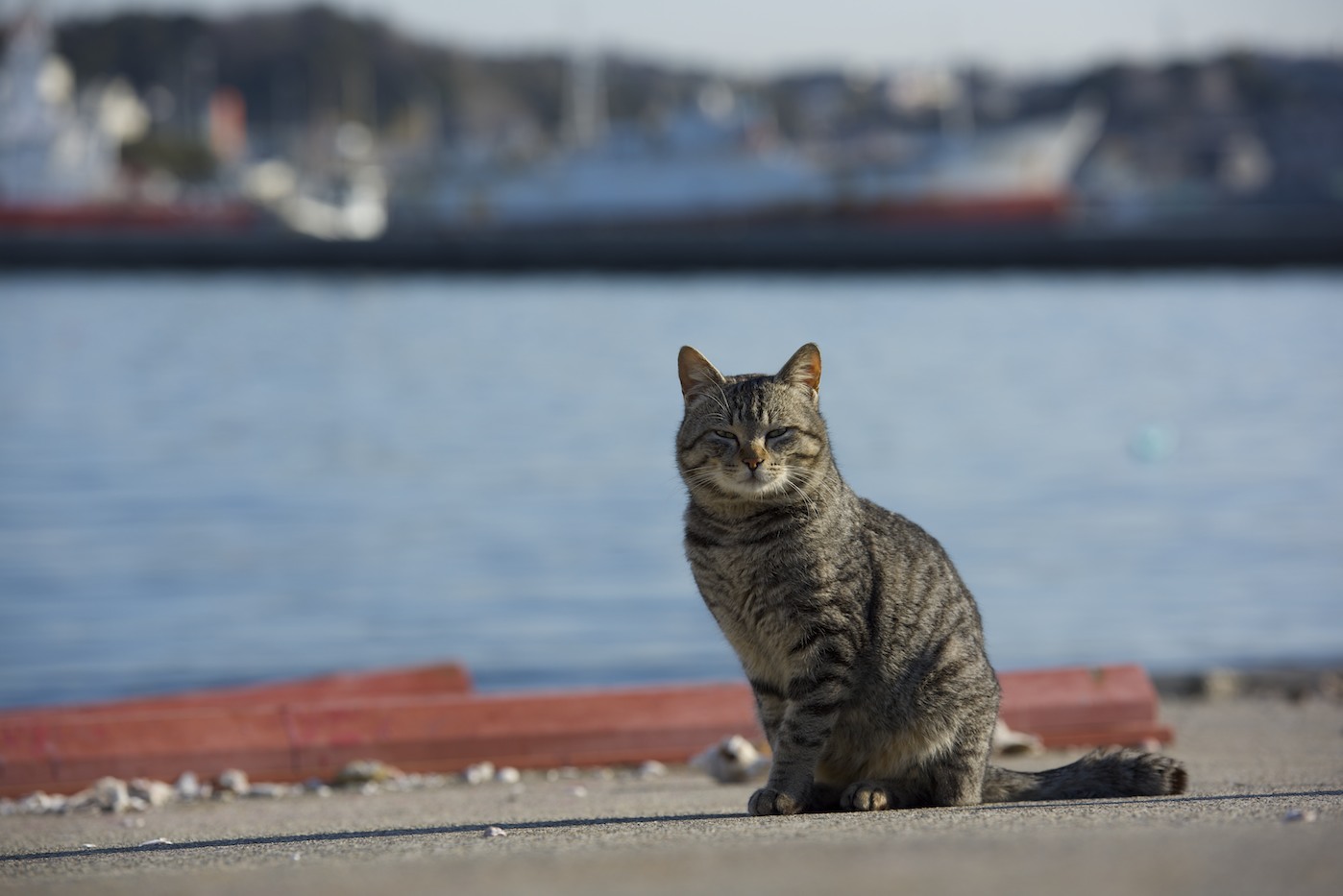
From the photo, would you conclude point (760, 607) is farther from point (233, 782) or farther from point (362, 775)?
point (233, 782)

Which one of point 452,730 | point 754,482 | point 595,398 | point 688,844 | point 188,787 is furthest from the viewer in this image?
point 595,398

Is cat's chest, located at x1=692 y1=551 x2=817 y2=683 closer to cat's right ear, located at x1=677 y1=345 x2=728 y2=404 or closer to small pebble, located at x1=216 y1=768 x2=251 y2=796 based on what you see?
cat's right ear, located at x1=677 y1=345 x2=728 y2=404

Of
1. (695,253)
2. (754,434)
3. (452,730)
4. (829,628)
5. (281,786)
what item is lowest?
(281,786)

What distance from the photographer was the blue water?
9219mm

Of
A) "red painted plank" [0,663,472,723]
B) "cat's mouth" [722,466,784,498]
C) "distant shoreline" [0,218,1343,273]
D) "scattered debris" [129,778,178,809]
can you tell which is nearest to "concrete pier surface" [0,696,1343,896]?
"scattered debris" [129,778,178,809]

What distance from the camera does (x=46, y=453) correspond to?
17.8 metres

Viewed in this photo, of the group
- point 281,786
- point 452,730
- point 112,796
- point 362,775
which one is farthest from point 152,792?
point 452,730

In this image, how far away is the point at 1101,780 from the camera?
13.9 ft

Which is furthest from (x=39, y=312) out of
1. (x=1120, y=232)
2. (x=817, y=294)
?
(x=1120, y=232)

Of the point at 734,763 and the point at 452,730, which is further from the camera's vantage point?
the point at 452,730

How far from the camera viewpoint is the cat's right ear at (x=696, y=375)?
433 centimetres

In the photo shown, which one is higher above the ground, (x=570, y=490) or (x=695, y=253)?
(x=695, y=253)

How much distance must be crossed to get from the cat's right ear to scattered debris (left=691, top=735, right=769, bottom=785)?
1.49 meters

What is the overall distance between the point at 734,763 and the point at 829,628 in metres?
1.52
